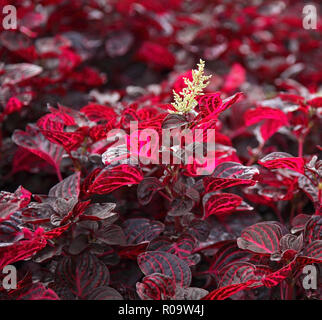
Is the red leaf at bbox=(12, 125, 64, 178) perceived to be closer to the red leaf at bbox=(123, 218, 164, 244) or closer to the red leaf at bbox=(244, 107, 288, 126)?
the red leaf at bbox=(123, 218, 164, 244)

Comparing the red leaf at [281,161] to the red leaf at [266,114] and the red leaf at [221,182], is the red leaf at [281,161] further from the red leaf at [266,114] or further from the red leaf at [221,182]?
the red leaf at [266,114]

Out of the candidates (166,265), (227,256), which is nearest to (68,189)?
(166,265)

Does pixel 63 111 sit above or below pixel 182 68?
below

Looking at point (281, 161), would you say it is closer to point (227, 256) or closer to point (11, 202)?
point (227, 256)

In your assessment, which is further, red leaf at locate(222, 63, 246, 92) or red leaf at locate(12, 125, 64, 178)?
red leaf at locate(222, 63, 246, 92)

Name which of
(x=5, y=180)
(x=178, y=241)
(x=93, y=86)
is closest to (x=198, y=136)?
(x=178, y=241)

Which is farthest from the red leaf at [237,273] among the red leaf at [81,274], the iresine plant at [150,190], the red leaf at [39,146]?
the red leaf at [39,146]

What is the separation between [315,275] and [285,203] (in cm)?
30

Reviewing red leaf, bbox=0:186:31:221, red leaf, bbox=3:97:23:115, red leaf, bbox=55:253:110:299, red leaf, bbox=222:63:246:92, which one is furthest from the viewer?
red leaf, bbox=222:63:246:92

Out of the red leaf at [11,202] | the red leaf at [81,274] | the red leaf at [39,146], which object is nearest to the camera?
the red leaf at [11,202]

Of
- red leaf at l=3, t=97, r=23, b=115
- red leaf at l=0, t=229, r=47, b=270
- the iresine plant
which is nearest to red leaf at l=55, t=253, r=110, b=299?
the iresine plant

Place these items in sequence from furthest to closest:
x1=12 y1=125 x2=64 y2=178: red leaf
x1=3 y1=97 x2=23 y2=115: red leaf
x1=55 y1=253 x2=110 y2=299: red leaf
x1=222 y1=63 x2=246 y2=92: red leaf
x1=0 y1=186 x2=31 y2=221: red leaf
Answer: x1=222 y1=63 x2=246 y2=92: red leaf → x1=3 y1=97 x2=23 y2=115: red leaf → x1=12 y1=125 x2=64 y2=178: red leaf → x1=55 y1=253 x2=110 y2=299: red leaf → x1=0 y1=186 x2=31 y2=221: red leaf

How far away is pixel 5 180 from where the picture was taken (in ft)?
3.94
